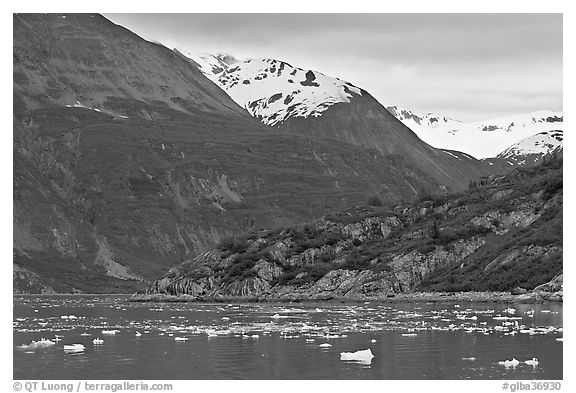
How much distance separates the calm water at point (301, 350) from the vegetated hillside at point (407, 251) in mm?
57425

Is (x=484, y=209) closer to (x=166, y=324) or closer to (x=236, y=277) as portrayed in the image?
(x=236, y=277)

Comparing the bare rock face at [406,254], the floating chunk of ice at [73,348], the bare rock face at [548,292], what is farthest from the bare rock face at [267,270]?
the floating chunk of ice at [73,348]

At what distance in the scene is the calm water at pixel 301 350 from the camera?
45.1 m

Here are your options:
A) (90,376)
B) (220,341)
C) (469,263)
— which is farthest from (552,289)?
(90,376)

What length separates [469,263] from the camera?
492 ft

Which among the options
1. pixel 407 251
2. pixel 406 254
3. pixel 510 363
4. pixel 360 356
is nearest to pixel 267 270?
pixel 407 251

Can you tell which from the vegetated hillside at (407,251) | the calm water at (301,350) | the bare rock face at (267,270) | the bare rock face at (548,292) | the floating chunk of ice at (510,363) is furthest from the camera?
the bare rock face at (267,270)

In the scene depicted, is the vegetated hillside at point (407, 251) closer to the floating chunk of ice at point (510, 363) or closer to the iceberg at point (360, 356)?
the iceberg at point (360, 356)

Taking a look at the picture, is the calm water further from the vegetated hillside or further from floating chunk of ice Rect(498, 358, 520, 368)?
the vegetated hillside

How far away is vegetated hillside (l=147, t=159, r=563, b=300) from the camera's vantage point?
141750 mm

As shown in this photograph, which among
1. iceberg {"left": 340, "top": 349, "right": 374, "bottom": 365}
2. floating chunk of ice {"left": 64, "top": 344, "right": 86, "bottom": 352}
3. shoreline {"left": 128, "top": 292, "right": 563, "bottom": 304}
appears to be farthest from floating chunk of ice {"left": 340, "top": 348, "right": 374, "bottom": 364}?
shoreline {"left": 128, "top": 292, "right": 563, "bottom": 304}

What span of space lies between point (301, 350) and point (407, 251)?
107559 mm

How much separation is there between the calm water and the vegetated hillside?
188ft
